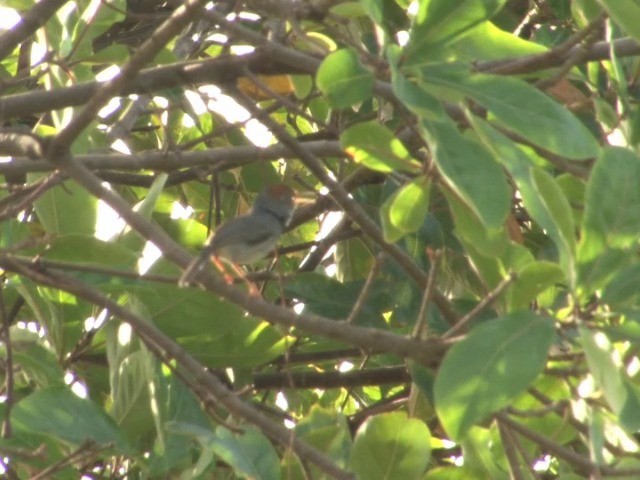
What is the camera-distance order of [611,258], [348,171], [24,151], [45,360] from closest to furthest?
1. [611,258]
2. [24,151]
3. [45,360]
4. [348,171]

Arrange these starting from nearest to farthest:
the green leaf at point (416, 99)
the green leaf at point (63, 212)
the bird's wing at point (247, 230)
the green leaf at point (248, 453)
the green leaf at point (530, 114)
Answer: the green leaf at point (416, 99) < the green leaf at point (530, 114) < the green leaf at point (248, 453) < the green leaf at point (63, 212) < the bird's wing at point (247, 230)

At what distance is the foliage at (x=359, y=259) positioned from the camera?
1978mm

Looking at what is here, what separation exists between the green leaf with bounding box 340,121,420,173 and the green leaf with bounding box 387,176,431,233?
77 millimetres

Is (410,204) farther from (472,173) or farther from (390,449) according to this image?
(390,449)

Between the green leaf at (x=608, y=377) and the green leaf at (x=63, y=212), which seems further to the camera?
the green leaf at (x=63, y=212)

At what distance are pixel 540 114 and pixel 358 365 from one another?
2.53 m

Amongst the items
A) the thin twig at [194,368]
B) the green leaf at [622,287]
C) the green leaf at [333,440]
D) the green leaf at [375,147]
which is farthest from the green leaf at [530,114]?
the green leaf at [333,440]

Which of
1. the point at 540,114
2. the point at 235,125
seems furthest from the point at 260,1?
the point at 540,114

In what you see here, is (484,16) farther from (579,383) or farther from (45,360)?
(45,360)

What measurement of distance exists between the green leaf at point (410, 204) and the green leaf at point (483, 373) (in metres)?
0.40

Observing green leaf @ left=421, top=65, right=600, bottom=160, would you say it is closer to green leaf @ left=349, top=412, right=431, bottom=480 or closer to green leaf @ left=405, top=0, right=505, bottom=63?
green leaf @ left=405, top=0, right=505, bottom=63

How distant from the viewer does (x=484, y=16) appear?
212 cm

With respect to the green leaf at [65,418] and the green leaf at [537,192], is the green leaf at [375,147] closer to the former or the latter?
the green leaf at [537,192]

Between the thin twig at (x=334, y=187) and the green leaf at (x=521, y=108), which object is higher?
the green leaf at (x=521, y=108)
